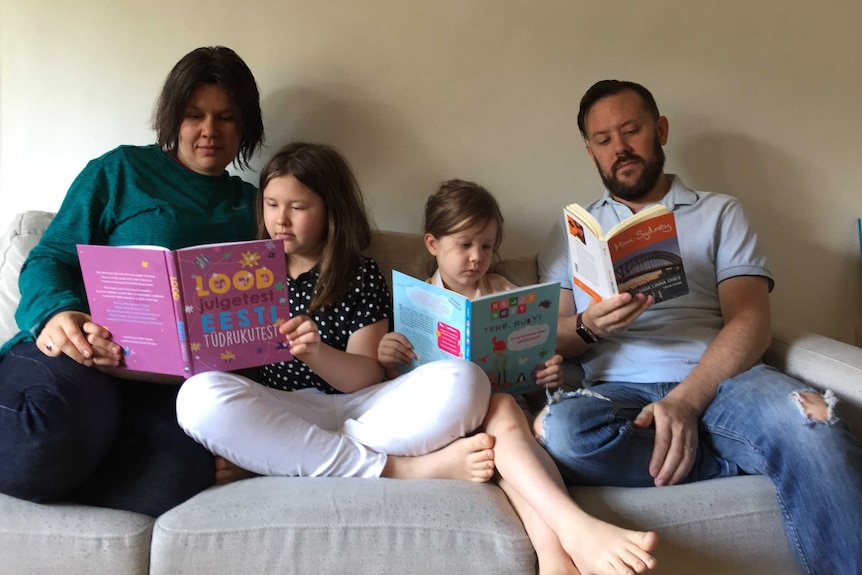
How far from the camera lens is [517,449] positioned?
1.28m

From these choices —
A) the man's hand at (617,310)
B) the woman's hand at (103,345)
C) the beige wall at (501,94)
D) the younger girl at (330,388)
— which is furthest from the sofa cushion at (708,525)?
the beige wall at (501,94)

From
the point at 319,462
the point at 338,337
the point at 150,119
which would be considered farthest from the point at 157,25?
the point at 319,462

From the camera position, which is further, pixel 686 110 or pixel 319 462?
pixel 686 110

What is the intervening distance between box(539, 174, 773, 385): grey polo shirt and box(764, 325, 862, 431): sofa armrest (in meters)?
0.17

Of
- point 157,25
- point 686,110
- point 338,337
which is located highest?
point 157,25

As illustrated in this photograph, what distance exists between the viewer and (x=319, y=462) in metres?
1.32

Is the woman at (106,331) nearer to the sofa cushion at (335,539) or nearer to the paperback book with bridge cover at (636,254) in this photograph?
the sofa cushion at (335,539)

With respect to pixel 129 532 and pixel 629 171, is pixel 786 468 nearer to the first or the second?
pixel 629 171

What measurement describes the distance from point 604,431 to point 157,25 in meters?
1.72

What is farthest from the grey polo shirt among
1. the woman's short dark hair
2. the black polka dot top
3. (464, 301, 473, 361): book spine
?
the woman's short dark hair

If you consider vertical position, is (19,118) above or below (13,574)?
above

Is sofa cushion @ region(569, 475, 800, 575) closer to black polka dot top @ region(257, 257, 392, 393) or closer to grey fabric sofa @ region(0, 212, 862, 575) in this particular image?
grey fabric sofa @ region(0, 212, 862, 575)

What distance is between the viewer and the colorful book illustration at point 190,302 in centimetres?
127

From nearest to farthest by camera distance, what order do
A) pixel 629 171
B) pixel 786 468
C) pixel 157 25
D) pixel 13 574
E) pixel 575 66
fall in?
1. pixel 13 574
2. pixel 786 468
3. pixel 629 171
4. pixel 157 25
5. pixel 575 66
